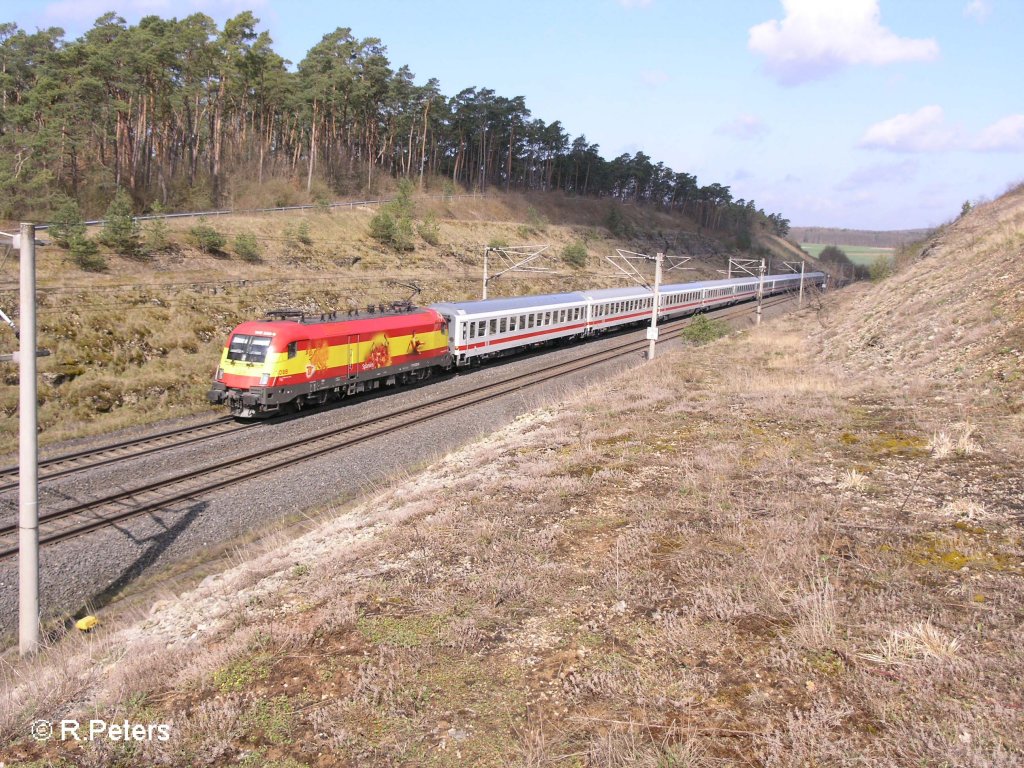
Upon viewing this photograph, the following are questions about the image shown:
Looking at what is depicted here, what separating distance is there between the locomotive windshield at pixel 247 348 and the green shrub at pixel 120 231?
17.7m

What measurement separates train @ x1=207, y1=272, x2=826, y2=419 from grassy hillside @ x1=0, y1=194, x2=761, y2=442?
3.72 m

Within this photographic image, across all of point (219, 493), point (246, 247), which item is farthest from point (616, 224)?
point (219, 493)

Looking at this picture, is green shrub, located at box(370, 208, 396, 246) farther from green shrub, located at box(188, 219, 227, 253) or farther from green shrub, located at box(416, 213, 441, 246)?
green shrub, located at box(188, 219, 227, 253)

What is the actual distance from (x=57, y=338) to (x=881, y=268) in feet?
216

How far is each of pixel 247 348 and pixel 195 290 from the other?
13.8 metres

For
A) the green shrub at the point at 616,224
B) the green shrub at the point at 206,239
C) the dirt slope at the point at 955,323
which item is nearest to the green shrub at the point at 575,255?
the green shrub at the point at 616,224

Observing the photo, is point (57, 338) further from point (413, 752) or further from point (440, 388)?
point (413, 752)

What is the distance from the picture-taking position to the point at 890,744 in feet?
14.9

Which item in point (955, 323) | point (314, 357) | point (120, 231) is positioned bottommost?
point (314, 357)

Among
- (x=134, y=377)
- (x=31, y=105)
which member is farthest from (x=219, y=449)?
(x=31, y=105)

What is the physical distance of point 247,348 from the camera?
20.6m

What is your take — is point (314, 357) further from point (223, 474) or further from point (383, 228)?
point (383, 228)

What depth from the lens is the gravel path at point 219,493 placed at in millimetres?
11938

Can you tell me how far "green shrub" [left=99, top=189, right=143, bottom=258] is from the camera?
Result: 33.6 m
